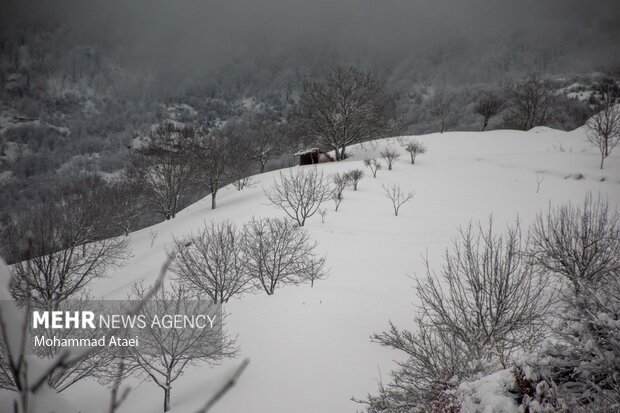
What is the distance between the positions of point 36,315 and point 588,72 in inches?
7587

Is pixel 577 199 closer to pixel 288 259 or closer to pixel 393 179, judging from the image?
pixel 393 179

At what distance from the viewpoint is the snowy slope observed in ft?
23.8

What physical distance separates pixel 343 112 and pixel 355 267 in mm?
27364

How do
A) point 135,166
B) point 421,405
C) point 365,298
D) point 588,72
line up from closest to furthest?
point 421,405, point 365,298, point 135,166, point 588,72

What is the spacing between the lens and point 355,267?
1280 cm

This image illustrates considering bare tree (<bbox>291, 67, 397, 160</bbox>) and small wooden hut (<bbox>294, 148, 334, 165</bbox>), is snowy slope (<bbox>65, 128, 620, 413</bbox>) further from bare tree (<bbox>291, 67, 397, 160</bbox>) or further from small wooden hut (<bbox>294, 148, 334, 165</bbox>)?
bare tree (<bbox>291, 67, 397, 160</bbox>)

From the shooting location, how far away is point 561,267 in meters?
8.88

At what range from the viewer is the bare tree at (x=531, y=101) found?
152 ft

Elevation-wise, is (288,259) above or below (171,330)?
above

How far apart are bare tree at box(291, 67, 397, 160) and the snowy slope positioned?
735 centimetres

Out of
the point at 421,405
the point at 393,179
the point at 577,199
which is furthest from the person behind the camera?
the point at 393,179

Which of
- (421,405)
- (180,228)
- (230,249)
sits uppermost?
(180,228)

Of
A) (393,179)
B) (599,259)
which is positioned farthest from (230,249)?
(393,179)

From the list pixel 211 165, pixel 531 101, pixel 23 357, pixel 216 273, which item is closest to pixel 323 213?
pixel 216 273
